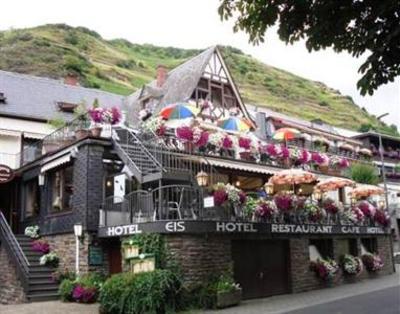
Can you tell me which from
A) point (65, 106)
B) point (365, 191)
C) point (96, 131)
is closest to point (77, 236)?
point (96, 131)

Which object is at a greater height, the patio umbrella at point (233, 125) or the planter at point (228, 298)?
the patio umbrella at point (233, 125)

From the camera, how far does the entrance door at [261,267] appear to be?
17891 millimetres

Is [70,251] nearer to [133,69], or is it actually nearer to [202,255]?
[202,255]

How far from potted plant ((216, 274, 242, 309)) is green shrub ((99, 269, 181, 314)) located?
4.19ft

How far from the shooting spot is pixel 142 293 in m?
14.5

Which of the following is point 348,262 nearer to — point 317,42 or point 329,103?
point 317,42

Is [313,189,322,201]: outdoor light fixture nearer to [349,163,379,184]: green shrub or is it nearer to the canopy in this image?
the canopy

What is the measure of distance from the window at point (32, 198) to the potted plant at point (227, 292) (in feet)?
34.6

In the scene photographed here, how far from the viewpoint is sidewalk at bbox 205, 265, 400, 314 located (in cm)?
1543

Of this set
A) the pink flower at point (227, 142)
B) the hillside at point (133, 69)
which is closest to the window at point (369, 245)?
the pink flower at point (227, 142)

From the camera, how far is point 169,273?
49.1ft

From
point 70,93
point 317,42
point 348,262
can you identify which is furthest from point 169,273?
point 70,93

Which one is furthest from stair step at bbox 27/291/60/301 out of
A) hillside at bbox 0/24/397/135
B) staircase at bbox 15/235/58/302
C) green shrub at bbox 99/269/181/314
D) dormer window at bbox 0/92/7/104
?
hillside at bbox 0/24/397/135

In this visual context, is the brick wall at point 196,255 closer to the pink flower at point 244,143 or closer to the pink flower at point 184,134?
the pink flower at point 184,134
